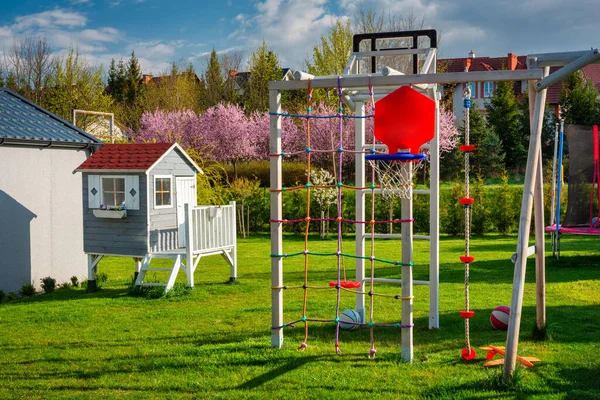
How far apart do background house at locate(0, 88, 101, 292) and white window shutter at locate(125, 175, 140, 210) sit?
1.80 m

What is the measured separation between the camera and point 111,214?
379 inches

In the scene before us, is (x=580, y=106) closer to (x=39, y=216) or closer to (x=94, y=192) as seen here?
(x=94, y=192)

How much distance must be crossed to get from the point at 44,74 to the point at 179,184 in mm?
24001

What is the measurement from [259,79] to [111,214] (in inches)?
1206

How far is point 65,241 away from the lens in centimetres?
1098

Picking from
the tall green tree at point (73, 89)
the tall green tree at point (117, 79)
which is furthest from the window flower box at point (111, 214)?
the tall green tree at point (117, 79)

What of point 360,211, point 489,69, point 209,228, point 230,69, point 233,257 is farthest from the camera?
point 230,69

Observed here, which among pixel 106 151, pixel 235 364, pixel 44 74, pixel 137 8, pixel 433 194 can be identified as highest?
pixel 137 8

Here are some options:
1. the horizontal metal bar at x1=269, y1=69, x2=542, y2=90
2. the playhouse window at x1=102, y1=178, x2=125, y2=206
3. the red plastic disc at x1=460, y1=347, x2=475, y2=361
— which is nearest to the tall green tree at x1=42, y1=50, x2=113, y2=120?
the playhouse window at x1=102, y1=178, x2=125, y2=206

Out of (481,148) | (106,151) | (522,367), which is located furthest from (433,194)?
(481,148)

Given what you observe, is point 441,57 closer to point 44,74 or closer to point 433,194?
point 44,74

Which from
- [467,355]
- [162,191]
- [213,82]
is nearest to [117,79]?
[213,82]

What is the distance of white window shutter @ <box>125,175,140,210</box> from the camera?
379 inches

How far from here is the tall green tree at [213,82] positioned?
4106cm
